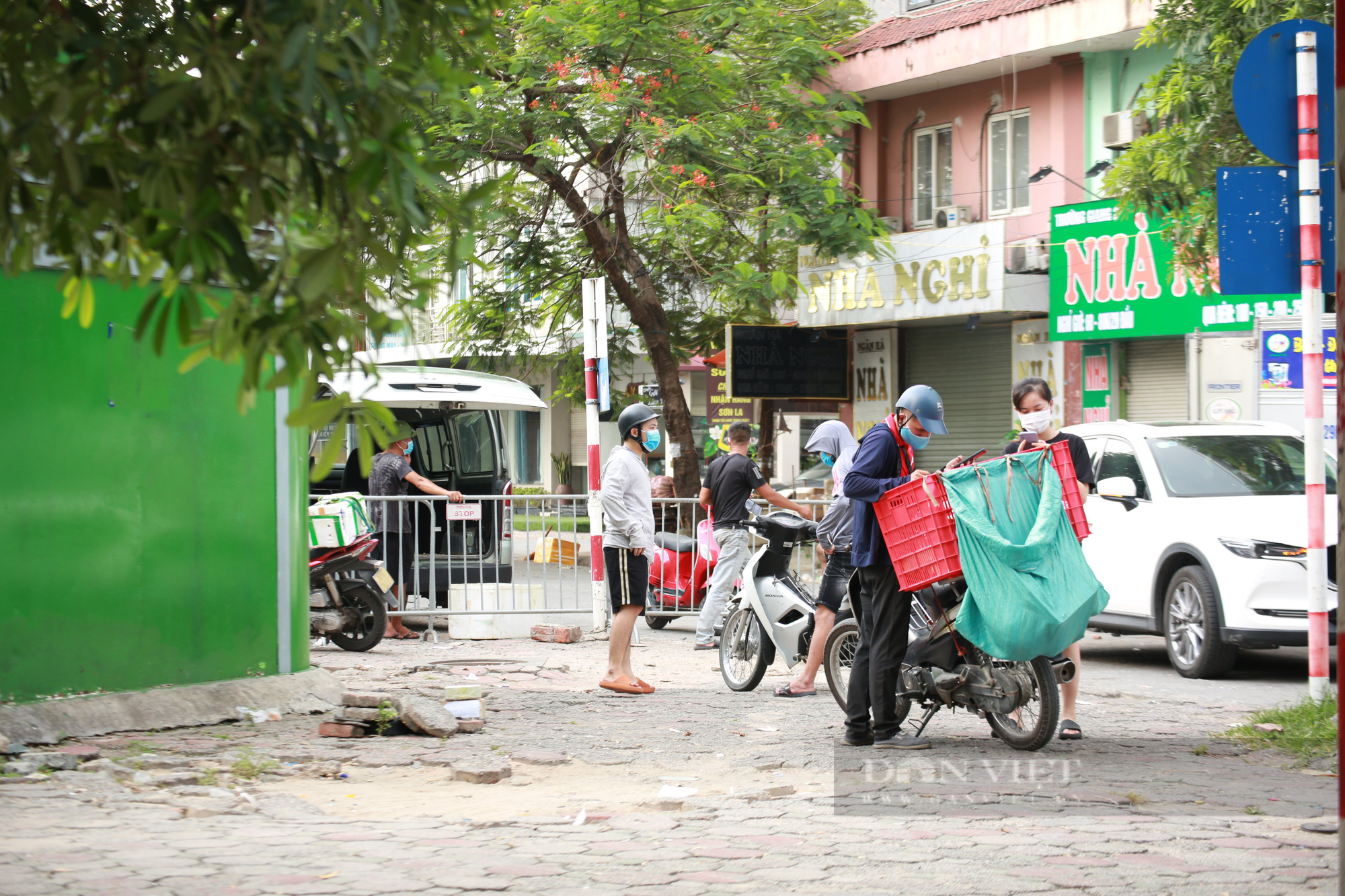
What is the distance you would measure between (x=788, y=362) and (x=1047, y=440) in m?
15.0

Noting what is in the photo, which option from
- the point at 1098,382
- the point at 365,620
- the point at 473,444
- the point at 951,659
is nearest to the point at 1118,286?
the point at 1098,382

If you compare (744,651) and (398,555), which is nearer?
(744,651)

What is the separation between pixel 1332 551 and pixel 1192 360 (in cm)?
946

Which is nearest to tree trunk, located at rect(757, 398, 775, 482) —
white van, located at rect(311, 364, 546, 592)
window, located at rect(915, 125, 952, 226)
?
window, located at rect(915, 125, 952, 226)

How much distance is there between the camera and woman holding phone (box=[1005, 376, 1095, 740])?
7113mm

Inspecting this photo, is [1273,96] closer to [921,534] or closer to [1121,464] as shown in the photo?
[921,534]

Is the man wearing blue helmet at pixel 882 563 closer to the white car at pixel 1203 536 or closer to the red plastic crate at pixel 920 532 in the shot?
the red plastic crate at pixel 920 532

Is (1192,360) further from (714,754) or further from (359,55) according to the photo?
(359,55)

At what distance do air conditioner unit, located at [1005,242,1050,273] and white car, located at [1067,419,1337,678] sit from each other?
8428 mm

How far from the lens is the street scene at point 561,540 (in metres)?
2.89

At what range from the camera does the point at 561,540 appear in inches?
527

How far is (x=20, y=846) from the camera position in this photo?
480 centimetres

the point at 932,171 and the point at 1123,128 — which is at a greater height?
the point at 932,171

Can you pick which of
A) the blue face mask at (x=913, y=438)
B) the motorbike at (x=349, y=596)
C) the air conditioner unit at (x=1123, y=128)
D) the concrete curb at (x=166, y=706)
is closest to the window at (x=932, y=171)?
the air conditioner unit at (x=1123, y=128)
